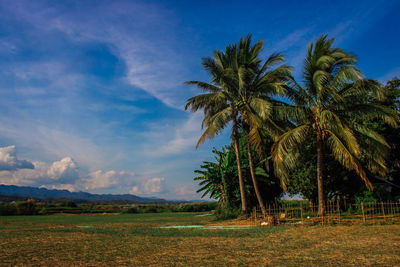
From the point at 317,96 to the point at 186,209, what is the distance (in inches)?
1564

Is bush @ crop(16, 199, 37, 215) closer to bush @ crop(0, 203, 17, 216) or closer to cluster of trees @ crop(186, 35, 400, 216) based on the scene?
bush @ crop(0, 203, 17, 216)

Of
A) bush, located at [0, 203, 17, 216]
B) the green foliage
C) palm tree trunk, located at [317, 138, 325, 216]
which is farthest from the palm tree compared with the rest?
bush, located at [0, 203, 17, 216]

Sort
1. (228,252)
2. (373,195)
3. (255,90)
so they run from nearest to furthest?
1. (228,252)
2. (373,195)
3. (255,90)

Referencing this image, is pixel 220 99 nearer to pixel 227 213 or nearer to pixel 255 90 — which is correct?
pixel 255 90

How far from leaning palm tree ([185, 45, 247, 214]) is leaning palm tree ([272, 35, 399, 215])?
11.6 feet

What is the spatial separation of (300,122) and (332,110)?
182 centimetres

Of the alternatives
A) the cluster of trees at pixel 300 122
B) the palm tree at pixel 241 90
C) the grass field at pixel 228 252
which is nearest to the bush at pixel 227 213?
the cluster of trees at pixel 300 122

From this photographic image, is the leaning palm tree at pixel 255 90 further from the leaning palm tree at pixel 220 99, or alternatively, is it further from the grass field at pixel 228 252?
the grass field at pixel 228 252

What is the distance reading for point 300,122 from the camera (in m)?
16.3

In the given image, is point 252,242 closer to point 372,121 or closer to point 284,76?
point 284,76

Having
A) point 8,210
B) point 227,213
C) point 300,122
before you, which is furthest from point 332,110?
point 8,210

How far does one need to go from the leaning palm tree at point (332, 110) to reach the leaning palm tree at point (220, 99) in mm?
3537

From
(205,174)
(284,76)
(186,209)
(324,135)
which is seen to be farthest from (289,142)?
(186,209)

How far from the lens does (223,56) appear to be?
64.8 ft
